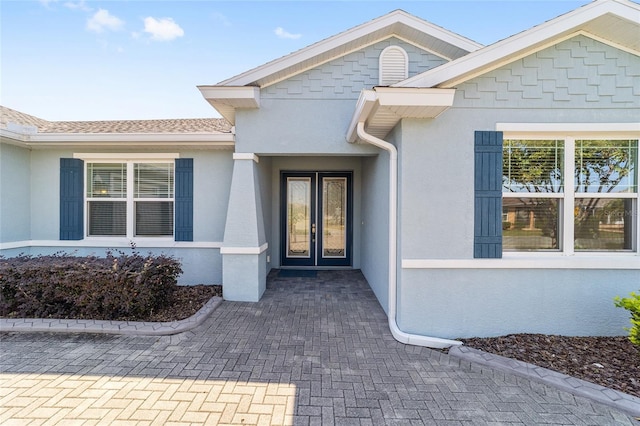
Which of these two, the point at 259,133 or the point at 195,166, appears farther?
the point at 195,166

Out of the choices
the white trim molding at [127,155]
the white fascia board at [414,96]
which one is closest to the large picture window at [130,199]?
the white trim molding at [127,155]

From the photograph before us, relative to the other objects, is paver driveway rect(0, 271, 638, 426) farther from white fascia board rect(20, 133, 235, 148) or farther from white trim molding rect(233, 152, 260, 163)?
white fascia board rect(20, 133, 235, 148)

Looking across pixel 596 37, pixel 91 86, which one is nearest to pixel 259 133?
pixel 596 37

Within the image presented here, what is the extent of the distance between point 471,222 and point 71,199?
27.0ft

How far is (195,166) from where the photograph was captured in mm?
6582

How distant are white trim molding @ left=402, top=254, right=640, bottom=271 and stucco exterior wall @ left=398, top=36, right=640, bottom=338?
7 centimetres

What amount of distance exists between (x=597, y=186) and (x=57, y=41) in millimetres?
11484

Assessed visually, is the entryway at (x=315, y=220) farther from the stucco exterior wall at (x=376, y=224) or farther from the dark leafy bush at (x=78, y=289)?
the dark leafy bush at (x=78, y=289)

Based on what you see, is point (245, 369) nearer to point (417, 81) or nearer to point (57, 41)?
point (417, 81)

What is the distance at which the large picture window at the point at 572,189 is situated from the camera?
13.9ft

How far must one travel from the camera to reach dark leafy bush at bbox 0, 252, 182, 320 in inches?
181

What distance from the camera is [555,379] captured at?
10.2 feet

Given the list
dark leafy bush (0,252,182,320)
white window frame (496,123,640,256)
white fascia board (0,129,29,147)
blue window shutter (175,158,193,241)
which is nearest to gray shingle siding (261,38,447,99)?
blue window shutter (175,158,193,241)

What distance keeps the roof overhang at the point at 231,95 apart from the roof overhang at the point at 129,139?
2.50 feet
